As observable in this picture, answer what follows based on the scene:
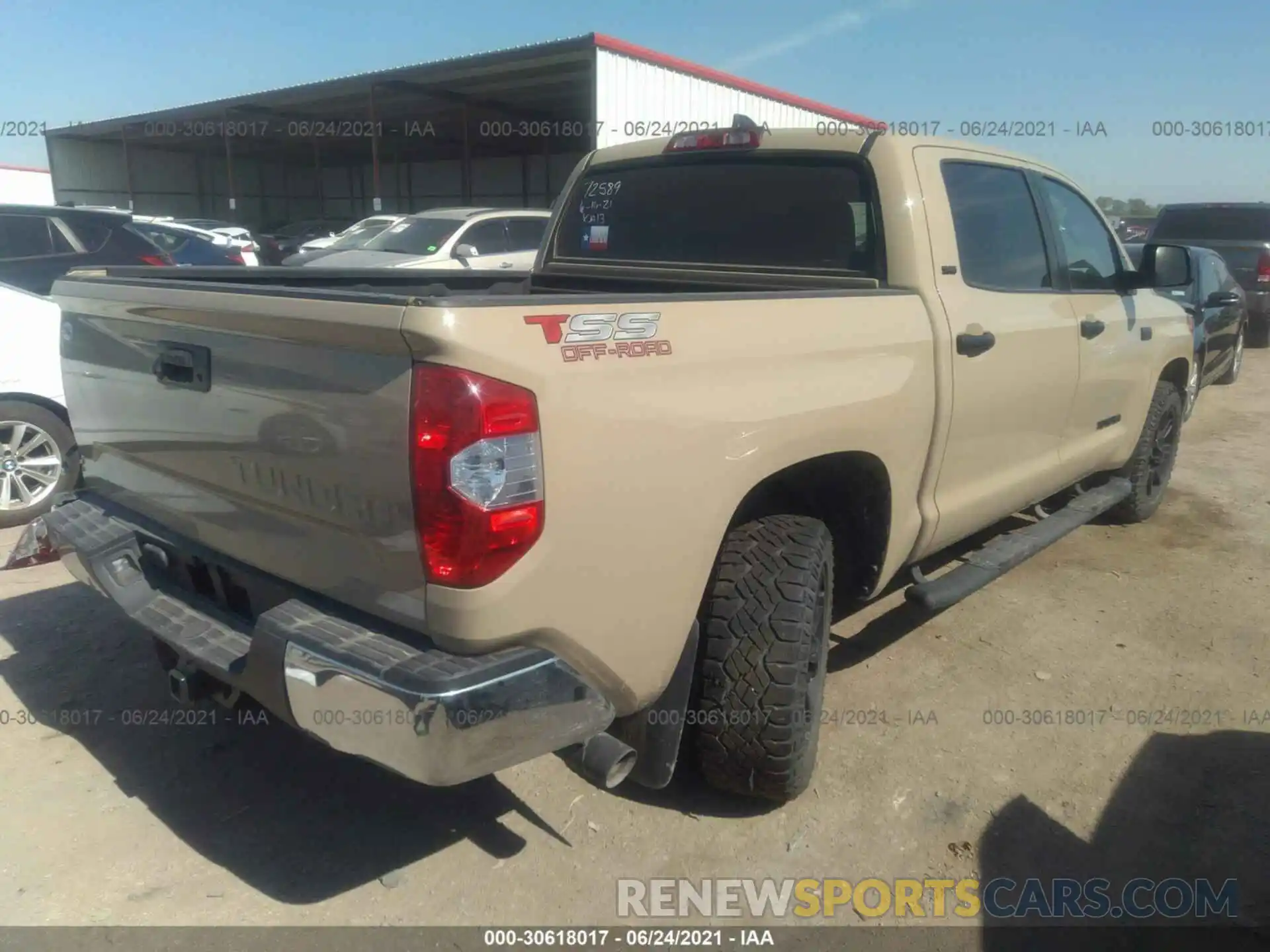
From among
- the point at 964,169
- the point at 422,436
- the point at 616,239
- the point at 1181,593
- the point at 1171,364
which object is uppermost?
the point at 964,169

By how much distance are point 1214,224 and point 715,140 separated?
1235cm

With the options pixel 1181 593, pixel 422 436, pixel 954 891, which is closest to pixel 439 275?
pixel 422 436

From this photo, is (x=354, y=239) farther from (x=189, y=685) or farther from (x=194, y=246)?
(x=189, y=685)

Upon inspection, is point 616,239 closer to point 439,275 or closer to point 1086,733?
point 439,275

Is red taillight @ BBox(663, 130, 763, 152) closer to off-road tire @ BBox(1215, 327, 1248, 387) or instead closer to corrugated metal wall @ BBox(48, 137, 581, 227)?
off-road tire @ BBox(1215, 327, 1248, 387)

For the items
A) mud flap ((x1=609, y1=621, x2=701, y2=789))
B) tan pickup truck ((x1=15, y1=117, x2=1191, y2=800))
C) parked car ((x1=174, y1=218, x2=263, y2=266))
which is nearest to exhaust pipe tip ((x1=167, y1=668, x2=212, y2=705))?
tan pickup truck ((x1=15, y1=117, x2=1191, y2=800))

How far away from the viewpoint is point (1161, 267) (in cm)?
453

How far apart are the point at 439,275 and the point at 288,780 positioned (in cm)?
210

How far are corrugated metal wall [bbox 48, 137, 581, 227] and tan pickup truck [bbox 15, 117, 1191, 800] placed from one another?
25612 mm

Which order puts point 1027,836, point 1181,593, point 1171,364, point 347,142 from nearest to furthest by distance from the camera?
1. point 1027,836
2. point 1181,593
3. point 1171,364
4. point 347,142

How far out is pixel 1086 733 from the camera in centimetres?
347

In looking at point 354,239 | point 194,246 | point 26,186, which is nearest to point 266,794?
point 194,246

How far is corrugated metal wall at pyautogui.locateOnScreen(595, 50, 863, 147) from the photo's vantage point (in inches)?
592

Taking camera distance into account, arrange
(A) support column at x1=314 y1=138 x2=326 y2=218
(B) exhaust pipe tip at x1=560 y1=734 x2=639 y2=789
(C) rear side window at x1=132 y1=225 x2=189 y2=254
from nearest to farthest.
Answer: (B) exhaust pipe tip at x1=560 y1=734 x2=639 y2=789
(C) rear side window at x1=132 y1=225 x2=189 y2=254
(A) support column at x1=314 y1=138 x2=326 y2=218
